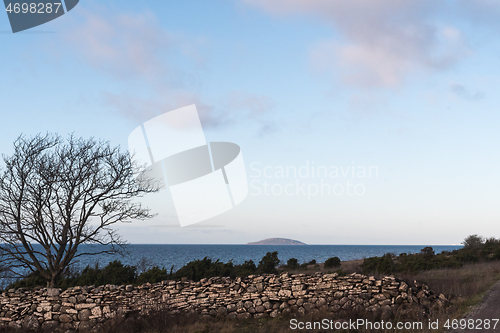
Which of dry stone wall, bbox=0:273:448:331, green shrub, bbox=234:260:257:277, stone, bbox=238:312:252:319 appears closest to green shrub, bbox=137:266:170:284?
dry stone wall, bbox=0:273:448:331

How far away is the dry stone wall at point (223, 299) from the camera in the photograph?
11531mm

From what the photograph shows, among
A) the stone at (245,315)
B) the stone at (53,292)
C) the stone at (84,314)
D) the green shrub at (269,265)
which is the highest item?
the stone at (53,292)

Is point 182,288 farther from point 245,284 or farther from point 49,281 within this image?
Answer: point 49,281

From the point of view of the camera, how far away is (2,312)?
1241 cm

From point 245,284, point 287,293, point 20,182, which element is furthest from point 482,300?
point 20,182

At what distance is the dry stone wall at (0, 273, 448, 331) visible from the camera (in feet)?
37.8

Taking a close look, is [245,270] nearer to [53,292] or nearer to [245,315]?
[245,315]

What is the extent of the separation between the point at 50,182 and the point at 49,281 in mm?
3827

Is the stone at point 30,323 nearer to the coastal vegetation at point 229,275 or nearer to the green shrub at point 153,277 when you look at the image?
the coastal vegetation at point 229,275

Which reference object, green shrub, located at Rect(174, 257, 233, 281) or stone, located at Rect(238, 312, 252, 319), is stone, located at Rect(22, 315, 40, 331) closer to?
green shrub, located at Rect(174, 257, 233, 281)

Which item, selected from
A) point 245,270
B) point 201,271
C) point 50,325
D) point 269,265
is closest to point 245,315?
point 201,271

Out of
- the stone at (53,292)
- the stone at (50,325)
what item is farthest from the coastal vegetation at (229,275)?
the stone at (50,325)

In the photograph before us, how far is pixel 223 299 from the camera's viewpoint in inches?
478

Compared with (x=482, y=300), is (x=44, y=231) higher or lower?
higher
